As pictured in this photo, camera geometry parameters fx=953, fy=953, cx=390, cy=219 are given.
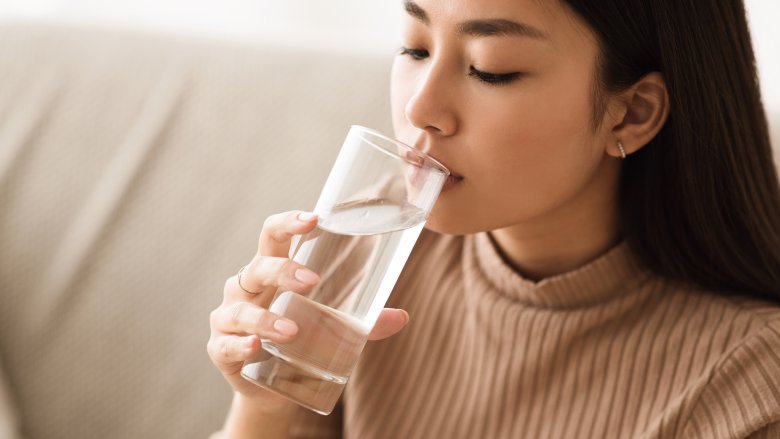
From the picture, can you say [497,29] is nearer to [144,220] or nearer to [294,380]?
[294,380]

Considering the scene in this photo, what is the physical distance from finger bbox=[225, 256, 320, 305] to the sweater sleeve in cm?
58

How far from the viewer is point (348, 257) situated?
1.03 meters

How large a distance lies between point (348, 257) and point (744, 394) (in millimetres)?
575

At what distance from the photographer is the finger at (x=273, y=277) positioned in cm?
103

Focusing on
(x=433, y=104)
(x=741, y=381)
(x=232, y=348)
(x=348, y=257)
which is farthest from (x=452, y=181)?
(x=741, y=381)

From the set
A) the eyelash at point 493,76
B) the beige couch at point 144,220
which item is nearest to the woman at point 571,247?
the eyelash at point 493,76

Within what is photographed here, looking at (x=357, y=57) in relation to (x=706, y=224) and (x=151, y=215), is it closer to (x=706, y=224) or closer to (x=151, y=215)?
(x=151, y=215)

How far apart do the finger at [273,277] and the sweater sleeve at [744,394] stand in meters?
0.58

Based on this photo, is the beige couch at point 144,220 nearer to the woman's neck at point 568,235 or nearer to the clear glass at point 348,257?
the woman's neck at point 568,235

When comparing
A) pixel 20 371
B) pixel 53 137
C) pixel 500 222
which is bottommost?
pixel 20 371

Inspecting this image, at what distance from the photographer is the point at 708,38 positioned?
1.22 m

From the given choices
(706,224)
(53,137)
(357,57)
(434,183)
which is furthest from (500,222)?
(53,137)

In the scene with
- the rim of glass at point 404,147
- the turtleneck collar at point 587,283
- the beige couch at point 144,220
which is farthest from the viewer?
the beige couch at point 144,220

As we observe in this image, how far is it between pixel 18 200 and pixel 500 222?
0.96m
